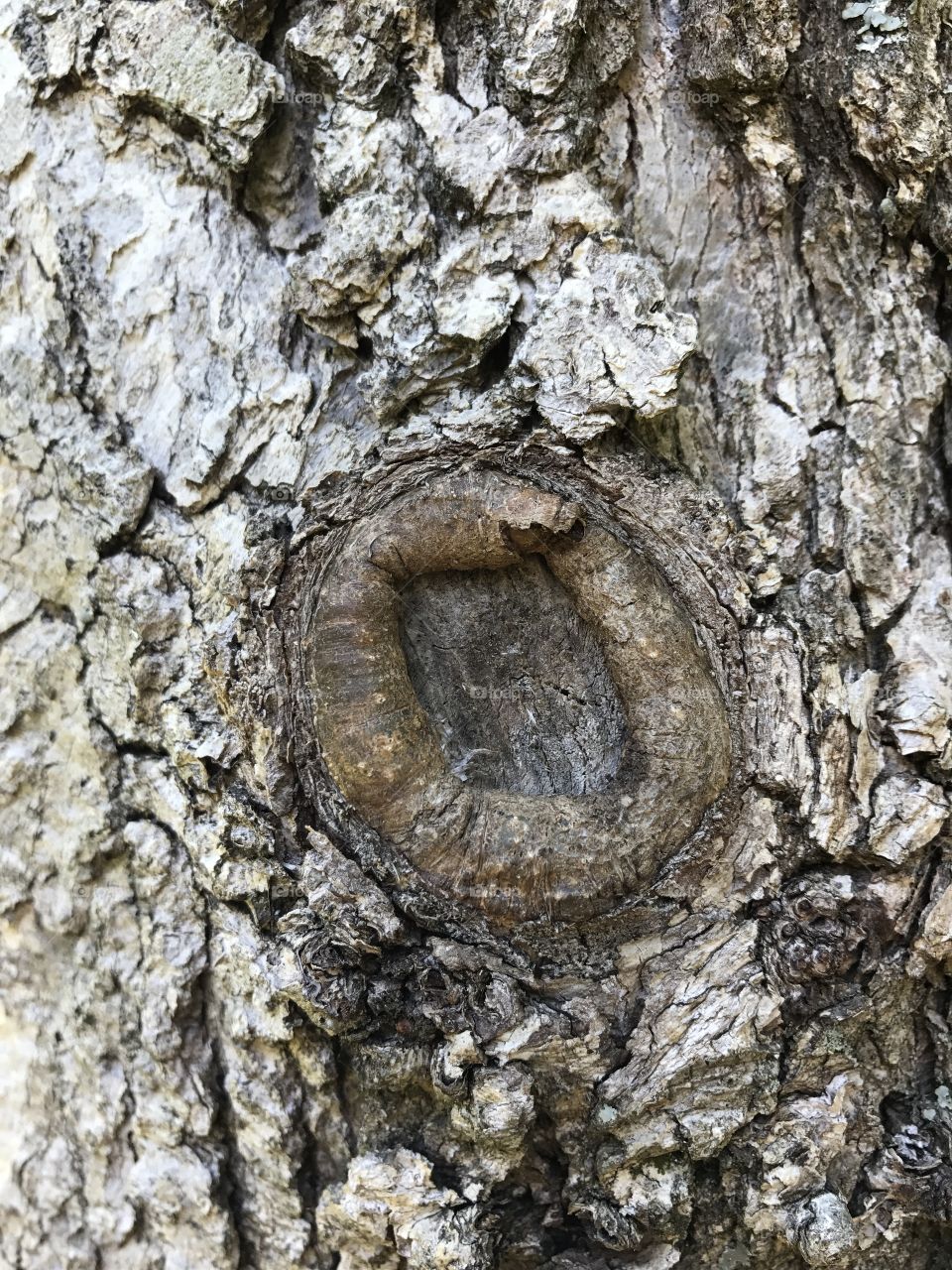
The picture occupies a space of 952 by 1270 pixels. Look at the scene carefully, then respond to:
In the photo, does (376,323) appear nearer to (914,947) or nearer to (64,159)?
(64,159)

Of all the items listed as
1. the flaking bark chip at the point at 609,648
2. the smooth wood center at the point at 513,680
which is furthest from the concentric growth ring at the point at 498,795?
the smooth wood center at the point at 513,680

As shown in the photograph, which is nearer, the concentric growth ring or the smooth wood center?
the concentric growth ring

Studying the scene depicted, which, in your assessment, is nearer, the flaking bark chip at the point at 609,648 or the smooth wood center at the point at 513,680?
the flaking bark chip at the point at 609,648

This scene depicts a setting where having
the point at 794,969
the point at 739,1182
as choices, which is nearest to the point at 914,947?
the point at 794,969

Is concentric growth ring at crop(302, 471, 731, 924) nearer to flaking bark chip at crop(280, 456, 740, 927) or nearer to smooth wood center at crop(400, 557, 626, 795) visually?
flaking bark chip at crop(280, 456, 740, 927)

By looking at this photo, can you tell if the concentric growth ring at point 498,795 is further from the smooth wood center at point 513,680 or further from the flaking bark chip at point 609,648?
the smooth wood center at point 513,680

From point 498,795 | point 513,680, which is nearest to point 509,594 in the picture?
point 513,680

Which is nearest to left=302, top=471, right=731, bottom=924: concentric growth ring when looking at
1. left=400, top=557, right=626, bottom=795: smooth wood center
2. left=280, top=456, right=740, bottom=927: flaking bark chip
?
left=280, top=456, right=740, bottom=927: flaking bark chip

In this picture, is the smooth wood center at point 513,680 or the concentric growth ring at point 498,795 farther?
the smooth wood center at point 513,680
